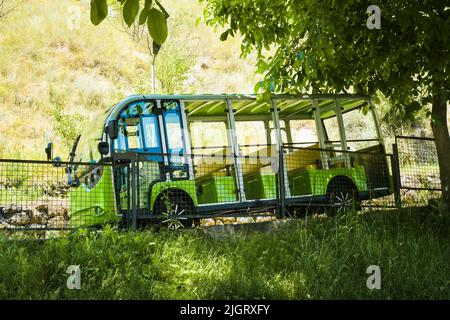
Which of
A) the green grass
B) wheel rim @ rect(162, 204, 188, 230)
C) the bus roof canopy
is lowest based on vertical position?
the green grass

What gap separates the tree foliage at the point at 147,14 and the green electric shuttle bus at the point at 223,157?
5.32 meters

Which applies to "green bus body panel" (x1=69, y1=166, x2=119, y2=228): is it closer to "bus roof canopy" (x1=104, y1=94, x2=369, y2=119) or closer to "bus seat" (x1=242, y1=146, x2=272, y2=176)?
"bus roof canopy" (x1=104, y1=94, x2=369, y2=119)

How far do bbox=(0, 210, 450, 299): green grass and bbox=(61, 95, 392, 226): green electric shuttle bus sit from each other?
1064mm

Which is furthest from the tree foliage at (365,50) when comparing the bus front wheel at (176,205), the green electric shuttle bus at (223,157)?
the bus front wheel at (176,205)

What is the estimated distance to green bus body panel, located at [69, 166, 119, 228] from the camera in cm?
912

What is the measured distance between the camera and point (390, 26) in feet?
28.7

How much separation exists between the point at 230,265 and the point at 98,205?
3.24 metres

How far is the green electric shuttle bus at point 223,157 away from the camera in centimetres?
927

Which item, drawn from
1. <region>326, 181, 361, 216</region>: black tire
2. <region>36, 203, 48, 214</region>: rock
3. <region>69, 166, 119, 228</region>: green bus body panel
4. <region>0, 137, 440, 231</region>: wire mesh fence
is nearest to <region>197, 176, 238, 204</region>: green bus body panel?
<region>0, 137, 440, 231</region>: wire mesh fence

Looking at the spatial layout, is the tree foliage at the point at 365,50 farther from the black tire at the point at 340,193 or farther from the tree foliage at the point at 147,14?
the tree foliage at the point at 147,14

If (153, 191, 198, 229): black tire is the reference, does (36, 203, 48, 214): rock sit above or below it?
above
